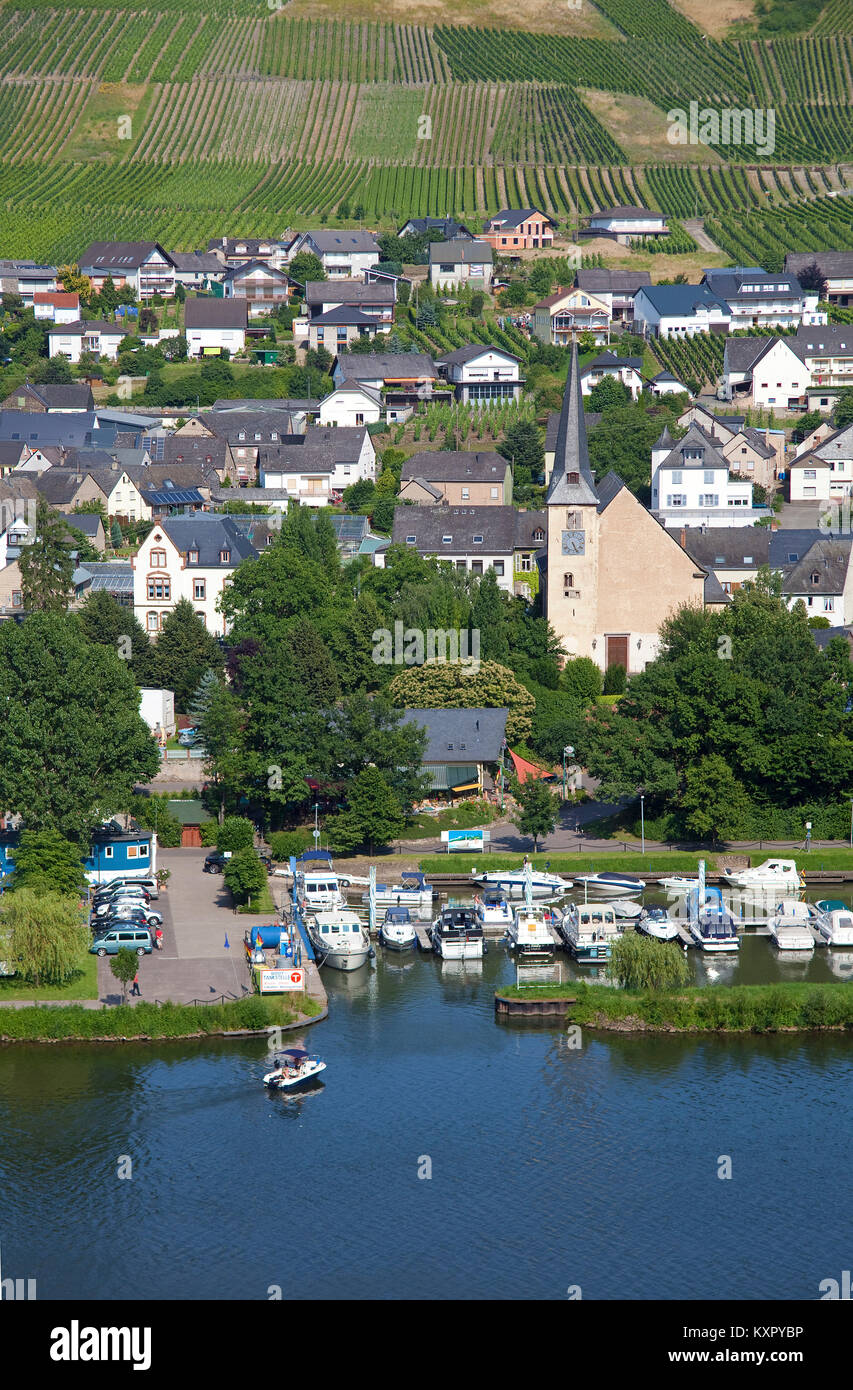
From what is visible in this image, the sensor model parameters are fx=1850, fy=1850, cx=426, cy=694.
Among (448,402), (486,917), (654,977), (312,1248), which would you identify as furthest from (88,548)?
(312,1248)

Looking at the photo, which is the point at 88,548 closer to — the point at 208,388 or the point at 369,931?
the point at 208,388

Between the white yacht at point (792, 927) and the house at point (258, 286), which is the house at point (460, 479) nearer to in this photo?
the house at point (258, 286)

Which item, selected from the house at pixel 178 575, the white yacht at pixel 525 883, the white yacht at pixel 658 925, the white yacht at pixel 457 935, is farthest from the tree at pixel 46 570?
the white yacht at pixel 658 925

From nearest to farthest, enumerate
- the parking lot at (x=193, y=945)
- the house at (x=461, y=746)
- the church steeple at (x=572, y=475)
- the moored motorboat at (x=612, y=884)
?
the parking lot at (x=193, y=945)
the moored motorboat at (x=612, y=884)
the house at (x=461, y=746)
the church steeple at (x=572, y=475)

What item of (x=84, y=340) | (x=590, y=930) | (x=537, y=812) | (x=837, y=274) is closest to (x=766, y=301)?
(x=837, y=274)

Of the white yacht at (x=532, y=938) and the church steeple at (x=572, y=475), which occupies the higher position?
the church steeple at (x=572, y=475)

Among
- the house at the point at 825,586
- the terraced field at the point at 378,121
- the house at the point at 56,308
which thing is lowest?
the house at the point at 825,586

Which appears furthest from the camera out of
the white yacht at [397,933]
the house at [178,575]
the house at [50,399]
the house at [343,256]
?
the house at [343,256]

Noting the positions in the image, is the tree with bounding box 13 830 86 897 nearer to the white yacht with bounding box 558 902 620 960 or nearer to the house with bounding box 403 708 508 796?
the white yacht with bounding box 558 902 620 960
